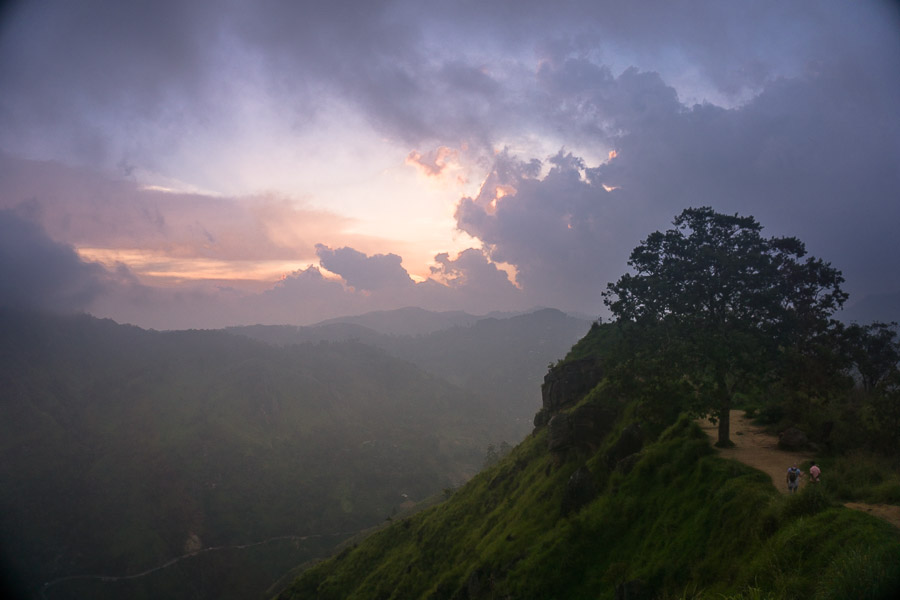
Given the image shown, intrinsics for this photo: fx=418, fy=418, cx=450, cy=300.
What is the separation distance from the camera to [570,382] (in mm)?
53969

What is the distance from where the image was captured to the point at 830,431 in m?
26.8

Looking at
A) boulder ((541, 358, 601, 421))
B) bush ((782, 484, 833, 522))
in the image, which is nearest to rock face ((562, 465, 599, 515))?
bush ((782, 484, 833, 522))

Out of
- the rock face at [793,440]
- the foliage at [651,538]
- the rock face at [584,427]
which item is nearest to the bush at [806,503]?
the foliage at [651,538]

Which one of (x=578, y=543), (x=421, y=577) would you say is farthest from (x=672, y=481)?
(x=421, y=577)

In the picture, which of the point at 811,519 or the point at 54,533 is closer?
the point at 811,519

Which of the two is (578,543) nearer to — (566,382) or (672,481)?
(672,481)

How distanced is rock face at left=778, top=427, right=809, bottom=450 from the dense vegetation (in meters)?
0.98

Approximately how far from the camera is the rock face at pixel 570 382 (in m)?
52.2

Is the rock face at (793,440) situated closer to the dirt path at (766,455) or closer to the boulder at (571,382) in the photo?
the dirt path at (766,455)

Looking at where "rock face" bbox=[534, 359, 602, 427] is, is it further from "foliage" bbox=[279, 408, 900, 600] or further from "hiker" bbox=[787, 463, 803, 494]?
"hiker" bbox=[787, 463, 803, 494]

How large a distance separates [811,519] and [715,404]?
10160mm

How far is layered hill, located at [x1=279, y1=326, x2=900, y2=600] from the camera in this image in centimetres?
1475

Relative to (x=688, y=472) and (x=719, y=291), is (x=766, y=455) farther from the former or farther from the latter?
(x=719, y=291)

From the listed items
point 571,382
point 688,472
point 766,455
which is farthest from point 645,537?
point 571,382
